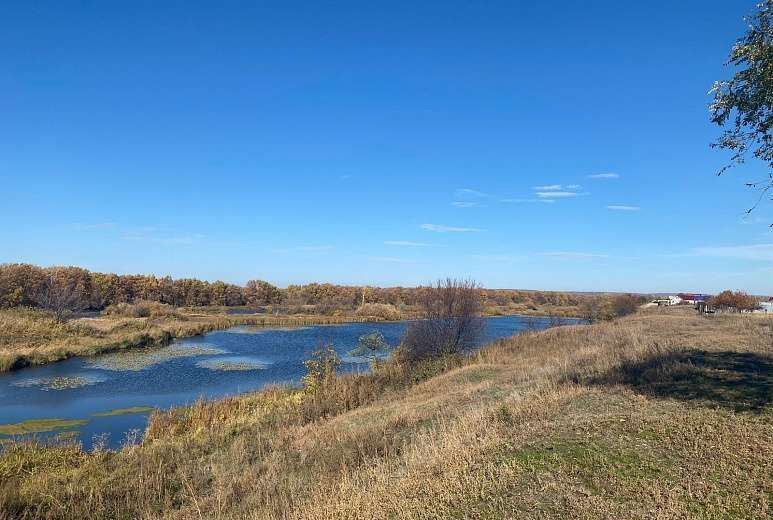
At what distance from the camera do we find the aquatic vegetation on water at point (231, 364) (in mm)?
31709

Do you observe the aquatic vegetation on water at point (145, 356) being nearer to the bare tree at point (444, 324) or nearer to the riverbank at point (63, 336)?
the riverbank at point (63, 336)

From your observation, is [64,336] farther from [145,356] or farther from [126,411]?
[126,411]

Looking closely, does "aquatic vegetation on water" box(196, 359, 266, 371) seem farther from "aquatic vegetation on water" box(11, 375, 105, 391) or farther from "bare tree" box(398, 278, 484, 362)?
"bare tree" box(398, 278, 484, 362)

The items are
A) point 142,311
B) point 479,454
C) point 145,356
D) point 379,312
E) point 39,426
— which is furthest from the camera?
point 379,312

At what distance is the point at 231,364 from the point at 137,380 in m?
6.48

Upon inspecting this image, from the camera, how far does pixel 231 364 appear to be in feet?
108

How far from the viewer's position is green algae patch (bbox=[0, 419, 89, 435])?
17.5 metres

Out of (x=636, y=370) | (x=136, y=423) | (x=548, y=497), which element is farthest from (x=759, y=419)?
(x=136, y=423)

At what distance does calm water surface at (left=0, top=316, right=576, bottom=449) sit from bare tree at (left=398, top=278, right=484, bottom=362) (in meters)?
3.87

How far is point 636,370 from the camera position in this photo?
13.5 m

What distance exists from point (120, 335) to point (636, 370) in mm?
41993

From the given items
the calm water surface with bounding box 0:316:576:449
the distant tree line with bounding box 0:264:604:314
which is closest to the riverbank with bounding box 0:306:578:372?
the calm water surface with bounding box 0:316:576:449

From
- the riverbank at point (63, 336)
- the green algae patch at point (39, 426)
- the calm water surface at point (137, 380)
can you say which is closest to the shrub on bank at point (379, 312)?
the riverbank at point (63, 336)

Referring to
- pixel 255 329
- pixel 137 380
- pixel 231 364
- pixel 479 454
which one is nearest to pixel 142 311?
pixel 255 329
